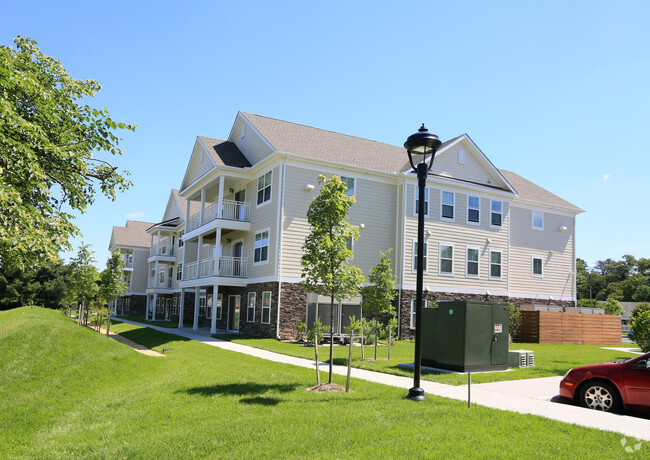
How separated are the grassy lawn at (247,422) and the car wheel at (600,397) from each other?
7.28ft

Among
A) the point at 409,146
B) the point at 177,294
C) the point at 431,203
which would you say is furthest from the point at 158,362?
the point at 177,294

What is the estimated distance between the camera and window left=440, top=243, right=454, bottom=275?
1113 inches

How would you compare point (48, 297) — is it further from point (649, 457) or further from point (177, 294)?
point (649, 457)

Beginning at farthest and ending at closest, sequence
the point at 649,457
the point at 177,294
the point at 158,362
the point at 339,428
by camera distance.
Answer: the point at 177,294, the point at 158,362, the point at 339,428, the point at 649,457

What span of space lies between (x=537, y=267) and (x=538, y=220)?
119 inches

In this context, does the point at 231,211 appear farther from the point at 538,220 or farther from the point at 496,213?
the point at 538,220

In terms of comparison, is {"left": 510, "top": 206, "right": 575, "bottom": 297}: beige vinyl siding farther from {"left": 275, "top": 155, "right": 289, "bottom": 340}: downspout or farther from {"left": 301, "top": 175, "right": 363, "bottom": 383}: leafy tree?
{"left": 301, "top": 175, "right": 363, "bottom": 383}: leafy tree

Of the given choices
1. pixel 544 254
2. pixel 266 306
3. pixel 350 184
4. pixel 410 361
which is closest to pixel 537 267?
pixel 544 254

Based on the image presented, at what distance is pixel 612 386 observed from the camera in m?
9.64

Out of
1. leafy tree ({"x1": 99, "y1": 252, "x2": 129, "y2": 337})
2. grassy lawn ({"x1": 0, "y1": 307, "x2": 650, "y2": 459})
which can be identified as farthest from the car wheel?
leafy tree ({"x1": 99, "y1": 252, "x2": 129, "y2": 337})

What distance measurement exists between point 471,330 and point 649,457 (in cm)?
772

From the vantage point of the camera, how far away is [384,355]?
18.3m

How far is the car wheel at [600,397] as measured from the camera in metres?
9.58

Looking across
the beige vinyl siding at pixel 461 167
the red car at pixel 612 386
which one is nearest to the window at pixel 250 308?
the beige vinyl siding at pixel 461 167
